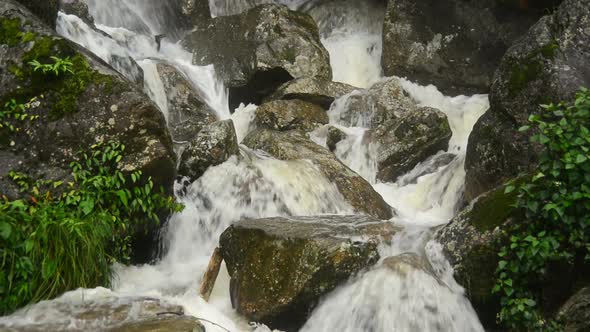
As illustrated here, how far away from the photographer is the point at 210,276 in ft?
19.9

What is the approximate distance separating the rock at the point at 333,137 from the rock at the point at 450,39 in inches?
162

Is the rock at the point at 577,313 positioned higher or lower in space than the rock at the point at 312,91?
lower

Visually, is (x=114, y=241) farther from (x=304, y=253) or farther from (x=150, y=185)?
(x=304, y=253)

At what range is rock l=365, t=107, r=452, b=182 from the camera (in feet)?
35.5

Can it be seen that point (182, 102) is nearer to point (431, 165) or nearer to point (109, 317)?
point (431, 165)

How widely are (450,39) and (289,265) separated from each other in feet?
35.9

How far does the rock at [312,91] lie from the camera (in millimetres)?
12781

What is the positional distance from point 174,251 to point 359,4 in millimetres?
12986

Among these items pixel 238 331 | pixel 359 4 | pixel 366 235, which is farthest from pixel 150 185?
pixel 359 4

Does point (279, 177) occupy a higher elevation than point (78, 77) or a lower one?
lower

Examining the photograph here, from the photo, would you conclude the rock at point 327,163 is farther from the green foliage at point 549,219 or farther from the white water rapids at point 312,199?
the green foliage at point 549,219

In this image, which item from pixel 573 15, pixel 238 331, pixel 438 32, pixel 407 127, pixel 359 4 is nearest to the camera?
pixel 238 331

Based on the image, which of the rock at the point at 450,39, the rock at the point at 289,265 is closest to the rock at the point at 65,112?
the rock at the point at 289,265

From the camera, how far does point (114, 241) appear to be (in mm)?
6039
